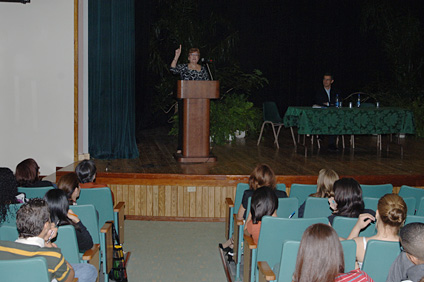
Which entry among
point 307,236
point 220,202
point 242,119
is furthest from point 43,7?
point 307,236

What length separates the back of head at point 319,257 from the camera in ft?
6.41

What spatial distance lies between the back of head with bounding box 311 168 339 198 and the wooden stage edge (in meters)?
1.93

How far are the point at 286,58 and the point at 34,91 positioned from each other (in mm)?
7413

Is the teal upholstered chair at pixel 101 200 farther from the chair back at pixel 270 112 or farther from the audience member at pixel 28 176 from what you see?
the chair back at pixel 270 112

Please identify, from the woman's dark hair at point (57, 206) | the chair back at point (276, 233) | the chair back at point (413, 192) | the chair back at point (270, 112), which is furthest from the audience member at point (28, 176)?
the chair back at point (270, 112)

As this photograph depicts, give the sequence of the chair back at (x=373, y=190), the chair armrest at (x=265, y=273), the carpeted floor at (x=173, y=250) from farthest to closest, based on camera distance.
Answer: the chair back at (x=373, y=190) → the carpeted floor at (x=173, y=250) → the chair armrest at (x=265, y=273)

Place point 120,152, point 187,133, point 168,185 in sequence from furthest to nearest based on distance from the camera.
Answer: point 120,152
point 187,133
point 168,185

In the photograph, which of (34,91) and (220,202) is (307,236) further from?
(34,91)

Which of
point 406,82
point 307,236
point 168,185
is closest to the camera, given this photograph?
point 307,236

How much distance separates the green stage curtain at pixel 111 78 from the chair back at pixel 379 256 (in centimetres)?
489

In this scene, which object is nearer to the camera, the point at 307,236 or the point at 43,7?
the point at 307,236

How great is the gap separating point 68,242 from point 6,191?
667mm

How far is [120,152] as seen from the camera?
22.8 ft

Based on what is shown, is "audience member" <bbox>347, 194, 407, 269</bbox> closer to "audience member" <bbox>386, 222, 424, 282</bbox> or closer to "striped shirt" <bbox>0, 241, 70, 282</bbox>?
"audience member" <bbox>386, 222, 424, 282</bbox>
